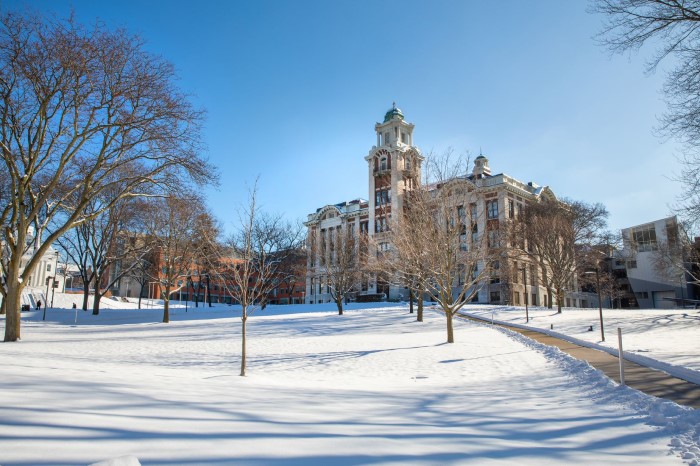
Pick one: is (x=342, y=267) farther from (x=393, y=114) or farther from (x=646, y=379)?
(x=393, y=114)

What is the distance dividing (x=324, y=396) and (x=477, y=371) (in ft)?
23.7

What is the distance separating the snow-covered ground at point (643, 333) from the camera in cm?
1309

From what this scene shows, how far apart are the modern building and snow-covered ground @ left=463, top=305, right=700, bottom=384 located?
15969 millimetres

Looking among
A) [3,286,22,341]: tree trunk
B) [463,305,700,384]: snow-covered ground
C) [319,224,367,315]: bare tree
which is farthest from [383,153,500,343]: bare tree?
[3,286,22,341]: tree trunk

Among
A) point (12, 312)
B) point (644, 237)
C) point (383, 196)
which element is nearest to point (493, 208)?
point (383, 196)

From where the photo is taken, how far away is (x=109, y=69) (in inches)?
664

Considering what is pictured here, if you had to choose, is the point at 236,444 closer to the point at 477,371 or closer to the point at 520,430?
the point at 520,430

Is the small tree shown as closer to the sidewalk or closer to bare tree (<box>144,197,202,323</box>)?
the sidewalk

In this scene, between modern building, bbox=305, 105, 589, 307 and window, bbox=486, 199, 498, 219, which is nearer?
modern building, bbox=305, 105, 589, 307

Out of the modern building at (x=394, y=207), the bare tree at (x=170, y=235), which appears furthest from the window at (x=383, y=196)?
the bare tree at (x=170, y=235)

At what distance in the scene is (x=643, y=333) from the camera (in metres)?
23.6

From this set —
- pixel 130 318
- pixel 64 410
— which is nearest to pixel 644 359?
pixel 64 410

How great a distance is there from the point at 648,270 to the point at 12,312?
78.6 m

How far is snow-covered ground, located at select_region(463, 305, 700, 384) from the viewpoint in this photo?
515 inches
